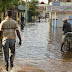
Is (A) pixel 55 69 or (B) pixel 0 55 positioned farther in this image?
(B) pixel 0 55

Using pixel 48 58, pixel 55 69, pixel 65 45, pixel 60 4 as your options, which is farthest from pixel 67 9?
pixel 55 69

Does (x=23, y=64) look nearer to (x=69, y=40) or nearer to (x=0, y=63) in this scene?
(x=0, y=63)

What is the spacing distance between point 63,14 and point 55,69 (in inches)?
874

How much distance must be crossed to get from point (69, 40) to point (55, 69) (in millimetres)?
4081

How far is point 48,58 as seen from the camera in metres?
9.32

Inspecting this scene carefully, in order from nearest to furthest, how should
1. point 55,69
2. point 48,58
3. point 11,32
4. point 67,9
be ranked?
1. point 11,32
2. point 55,69
3. point 48,58
4. point 67,9

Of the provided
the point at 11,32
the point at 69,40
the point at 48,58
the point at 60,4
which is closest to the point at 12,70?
the point at 11,32

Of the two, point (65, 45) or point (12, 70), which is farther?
point (65, 45)

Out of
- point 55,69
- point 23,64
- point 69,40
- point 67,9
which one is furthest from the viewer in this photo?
point 67,9

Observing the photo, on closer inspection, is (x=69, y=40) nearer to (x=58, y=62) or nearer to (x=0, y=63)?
(x=58, y=62)

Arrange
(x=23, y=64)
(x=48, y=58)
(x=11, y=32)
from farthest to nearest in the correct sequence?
(x=48, y=58) → (x=23, y=64) → (x=11, y=32)

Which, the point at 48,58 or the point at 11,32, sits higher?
the point at 11,32

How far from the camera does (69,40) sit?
11.3 metres

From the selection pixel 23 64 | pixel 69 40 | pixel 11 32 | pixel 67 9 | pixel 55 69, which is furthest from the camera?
pixel 67 9
